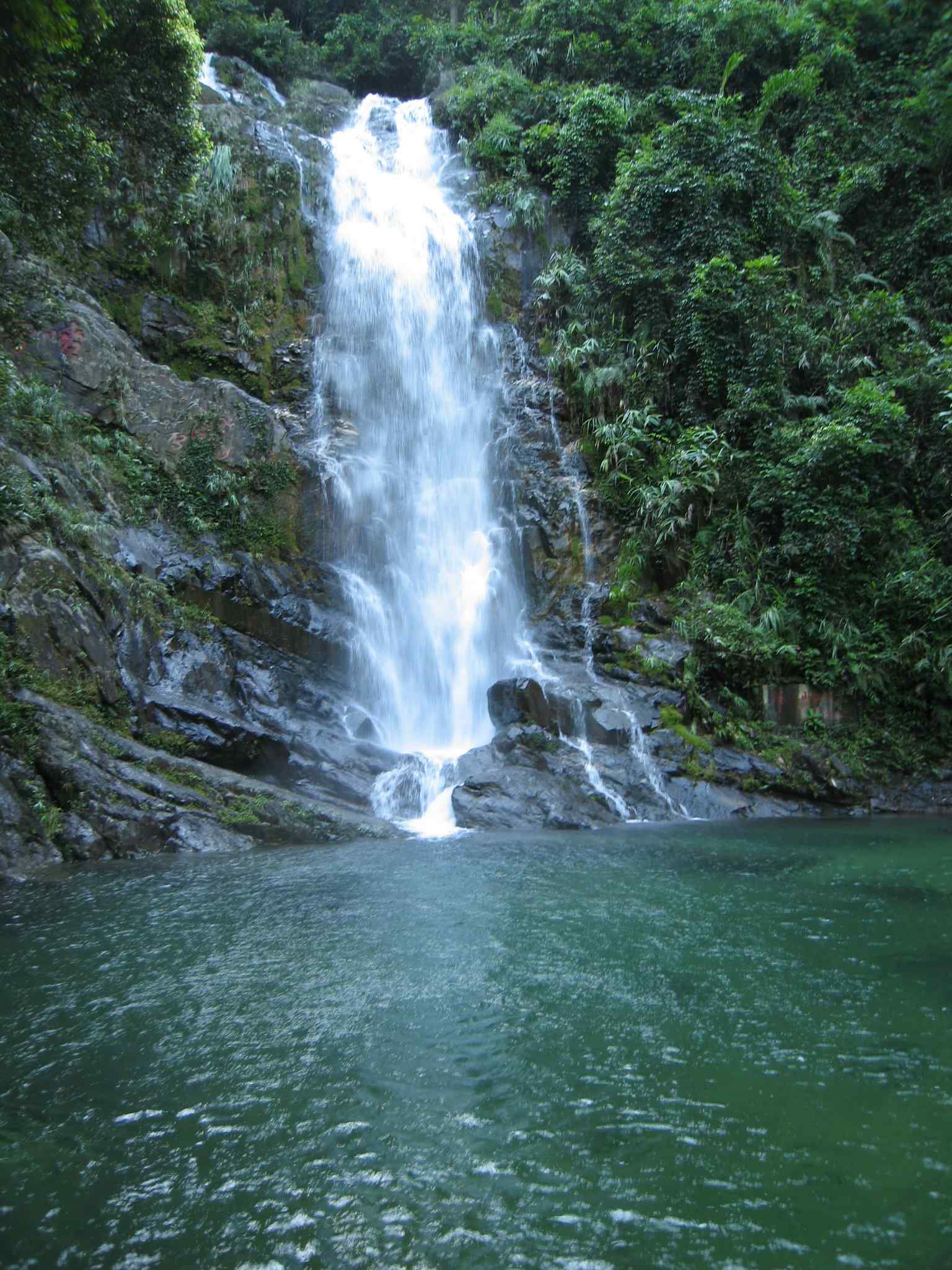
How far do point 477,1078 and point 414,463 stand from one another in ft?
54.1

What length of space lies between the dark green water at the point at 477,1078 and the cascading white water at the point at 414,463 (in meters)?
6.38

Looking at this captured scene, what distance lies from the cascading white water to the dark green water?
251 inches

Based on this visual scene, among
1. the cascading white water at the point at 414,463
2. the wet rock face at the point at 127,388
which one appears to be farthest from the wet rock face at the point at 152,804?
the wet rock face at the point at 127,388

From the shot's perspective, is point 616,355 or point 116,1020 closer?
point 116,1020

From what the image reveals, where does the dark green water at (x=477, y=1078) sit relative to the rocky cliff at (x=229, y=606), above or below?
below

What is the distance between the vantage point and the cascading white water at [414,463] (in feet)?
52.7

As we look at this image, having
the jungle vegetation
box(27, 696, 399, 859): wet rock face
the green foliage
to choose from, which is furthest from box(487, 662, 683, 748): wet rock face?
the green foliage

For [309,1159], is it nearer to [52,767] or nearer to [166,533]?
[52,767]

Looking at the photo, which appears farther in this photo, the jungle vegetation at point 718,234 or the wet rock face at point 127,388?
the wet rock face at point 127,388

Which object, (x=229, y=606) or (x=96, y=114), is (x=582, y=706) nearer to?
(x=229, y=606)


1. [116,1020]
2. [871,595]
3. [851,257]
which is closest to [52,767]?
[116,1020]

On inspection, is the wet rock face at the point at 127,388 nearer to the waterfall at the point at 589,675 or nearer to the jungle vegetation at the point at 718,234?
the jungle vegetation at the point at 718,234

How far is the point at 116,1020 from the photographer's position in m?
4.95

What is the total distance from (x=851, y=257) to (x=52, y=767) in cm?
2346
